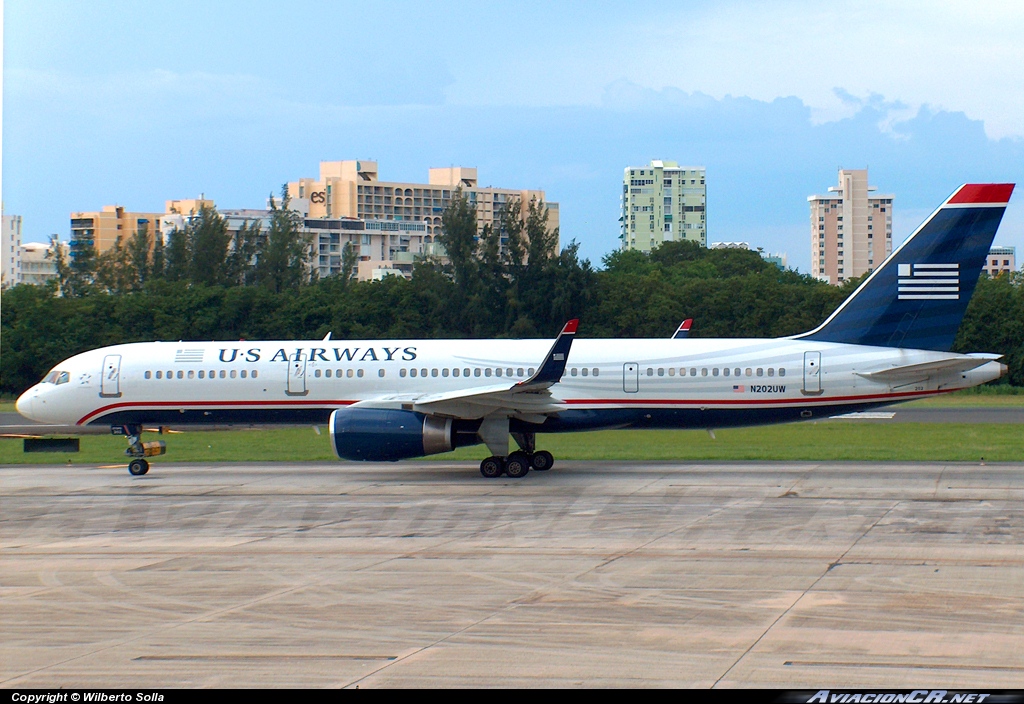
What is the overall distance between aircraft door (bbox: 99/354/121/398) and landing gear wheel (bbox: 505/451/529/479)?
9.66 metres

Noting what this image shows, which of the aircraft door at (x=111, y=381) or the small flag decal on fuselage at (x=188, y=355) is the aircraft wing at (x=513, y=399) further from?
the aircraft door at (x=111, y=381)

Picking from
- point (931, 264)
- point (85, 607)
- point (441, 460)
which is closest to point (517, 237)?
point (441, 460)

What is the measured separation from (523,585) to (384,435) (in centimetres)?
Answer: 1162

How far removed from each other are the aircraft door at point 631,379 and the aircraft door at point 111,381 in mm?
11928

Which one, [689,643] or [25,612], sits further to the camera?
[25,612]

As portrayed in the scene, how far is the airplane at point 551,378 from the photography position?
24.2 metres

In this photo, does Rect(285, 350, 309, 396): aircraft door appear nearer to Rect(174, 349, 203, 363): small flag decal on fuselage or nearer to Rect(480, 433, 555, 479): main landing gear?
Rect(174, 349, 203, 363): small flag decal on fuselage

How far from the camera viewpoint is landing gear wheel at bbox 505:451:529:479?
2458cm

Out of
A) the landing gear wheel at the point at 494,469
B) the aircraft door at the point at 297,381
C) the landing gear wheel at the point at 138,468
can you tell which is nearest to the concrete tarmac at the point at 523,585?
Answer: the landing gear wheel at the point at 494,469

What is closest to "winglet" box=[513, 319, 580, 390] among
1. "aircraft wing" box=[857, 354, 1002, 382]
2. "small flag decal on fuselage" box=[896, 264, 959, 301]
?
"aircraft wing" box=[857, 354, 1002, 382]

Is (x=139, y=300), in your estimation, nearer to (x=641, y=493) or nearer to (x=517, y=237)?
(x=517, y=237)

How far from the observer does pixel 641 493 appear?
21.0m

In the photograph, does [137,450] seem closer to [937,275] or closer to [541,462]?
[541,462]
